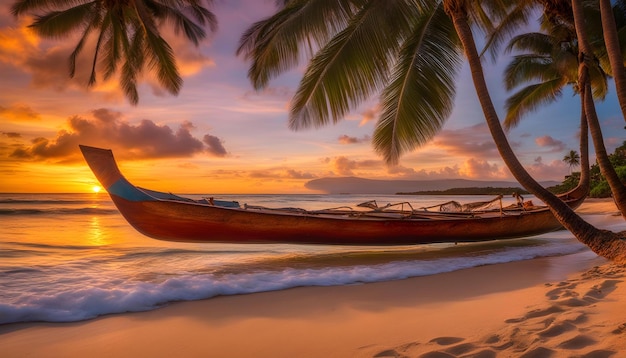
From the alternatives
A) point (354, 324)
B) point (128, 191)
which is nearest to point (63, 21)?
point (128, 191)

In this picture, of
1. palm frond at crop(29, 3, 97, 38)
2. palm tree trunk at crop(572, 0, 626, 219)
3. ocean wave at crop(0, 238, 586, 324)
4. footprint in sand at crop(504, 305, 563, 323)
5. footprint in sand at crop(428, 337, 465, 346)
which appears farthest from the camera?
palm frond at crop(29, 3, 97, 38)

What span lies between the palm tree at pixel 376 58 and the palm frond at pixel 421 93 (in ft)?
0.05

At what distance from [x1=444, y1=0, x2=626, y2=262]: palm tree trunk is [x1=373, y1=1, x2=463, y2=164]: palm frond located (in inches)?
41.3

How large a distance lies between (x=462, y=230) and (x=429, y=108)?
273 centimetres

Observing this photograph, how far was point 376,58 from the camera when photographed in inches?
238

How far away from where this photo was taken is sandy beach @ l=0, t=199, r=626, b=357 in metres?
2.36

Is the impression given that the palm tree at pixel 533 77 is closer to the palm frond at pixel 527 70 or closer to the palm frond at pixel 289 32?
the palm frond at pixel 527 70

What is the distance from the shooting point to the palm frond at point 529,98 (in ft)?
49.4

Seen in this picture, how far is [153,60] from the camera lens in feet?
40.4

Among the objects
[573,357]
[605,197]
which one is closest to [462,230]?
[573,357]

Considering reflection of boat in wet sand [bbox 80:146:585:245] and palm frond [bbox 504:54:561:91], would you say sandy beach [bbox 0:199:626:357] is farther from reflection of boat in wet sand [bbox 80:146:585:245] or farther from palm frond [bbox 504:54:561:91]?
palm frond [bbox 504:54:561:91]

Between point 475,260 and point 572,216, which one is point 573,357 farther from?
point 475,260

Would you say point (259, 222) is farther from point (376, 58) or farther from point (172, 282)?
point (376, 58)

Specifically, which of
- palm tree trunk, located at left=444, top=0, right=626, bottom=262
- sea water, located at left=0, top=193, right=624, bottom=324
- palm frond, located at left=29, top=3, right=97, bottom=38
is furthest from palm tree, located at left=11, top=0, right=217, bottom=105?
palm tree trunk, located at left=444, top=0, right=626, bottom=262
